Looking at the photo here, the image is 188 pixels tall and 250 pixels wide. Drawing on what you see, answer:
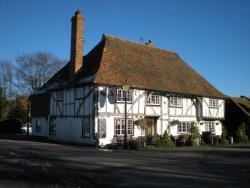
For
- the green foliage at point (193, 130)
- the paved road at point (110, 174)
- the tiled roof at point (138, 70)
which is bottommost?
the paved road at point (110, 174)

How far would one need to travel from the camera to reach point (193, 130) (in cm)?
3525

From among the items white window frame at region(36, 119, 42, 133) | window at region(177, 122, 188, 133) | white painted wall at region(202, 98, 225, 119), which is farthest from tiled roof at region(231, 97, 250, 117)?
white window frame at region(36, 119, 42, 133)

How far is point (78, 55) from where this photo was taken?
33219 mm

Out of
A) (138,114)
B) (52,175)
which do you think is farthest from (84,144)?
(52,175)

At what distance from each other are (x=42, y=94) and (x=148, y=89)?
37.9 feet

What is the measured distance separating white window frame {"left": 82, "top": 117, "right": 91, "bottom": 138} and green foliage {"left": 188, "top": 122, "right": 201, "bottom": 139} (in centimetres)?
865

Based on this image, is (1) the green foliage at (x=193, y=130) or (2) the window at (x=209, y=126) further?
(2) the window at (x=209, y=126)

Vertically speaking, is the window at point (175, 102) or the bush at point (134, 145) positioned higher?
the window at point (175, 102)

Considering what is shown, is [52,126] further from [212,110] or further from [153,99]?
[212,110]

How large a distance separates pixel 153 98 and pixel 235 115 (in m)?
12.5

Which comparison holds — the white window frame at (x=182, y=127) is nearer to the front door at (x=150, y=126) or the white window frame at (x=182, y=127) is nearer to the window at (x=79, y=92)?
the front door at (x=150, y=126)

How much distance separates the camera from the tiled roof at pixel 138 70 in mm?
31938

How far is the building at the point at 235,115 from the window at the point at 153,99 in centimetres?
1066

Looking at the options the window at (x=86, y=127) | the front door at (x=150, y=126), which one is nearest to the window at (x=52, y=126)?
→ the window at (x=86, y=127)
